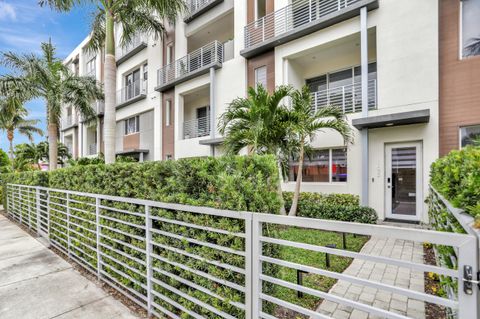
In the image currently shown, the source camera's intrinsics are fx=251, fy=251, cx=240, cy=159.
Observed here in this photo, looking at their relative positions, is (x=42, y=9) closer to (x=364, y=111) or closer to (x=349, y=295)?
(x=364, y=111)

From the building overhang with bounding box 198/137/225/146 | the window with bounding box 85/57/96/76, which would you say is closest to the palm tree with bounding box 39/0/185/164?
the building overhang with bounding box 198/137/225/146

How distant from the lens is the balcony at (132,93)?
18156 millimetres

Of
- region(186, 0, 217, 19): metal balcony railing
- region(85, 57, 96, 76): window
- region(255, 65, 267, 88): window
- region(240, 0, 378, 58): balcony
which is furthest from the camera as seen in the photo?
region(85, 57, 96, 76): window

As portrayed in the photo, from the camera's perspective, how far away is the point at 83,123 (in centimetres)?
2209

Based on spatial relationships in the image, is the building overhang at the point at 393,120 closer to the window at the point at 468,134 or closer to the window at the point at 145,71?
the window at the point at 468,134

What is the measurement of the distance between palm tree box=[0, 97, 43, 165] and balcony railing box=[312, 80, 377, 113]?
1605 centimetres

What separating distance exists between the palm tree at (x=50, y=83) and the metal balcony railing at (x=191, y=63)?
4339 mm

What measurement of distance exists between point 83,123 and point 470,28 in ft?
83.1

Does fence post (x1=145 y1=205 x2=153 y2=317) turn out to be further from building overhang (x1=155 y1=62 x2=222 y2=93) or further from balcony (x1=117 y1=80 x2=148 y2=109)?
balcony (x1=117 y1=80 x2=148 y2=109)

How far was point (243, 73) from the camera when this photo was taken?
12.6 metres

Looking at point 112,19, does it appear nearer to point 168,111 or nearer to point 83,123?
point 168,111

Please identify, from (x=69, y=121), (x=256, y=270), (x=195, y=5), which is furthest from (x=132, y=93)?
(x=256, y=270)

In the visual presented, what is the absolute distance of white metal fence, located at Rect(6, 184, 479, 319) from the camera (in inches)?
64.0

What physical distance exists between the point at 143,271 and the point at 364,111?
8.36m
